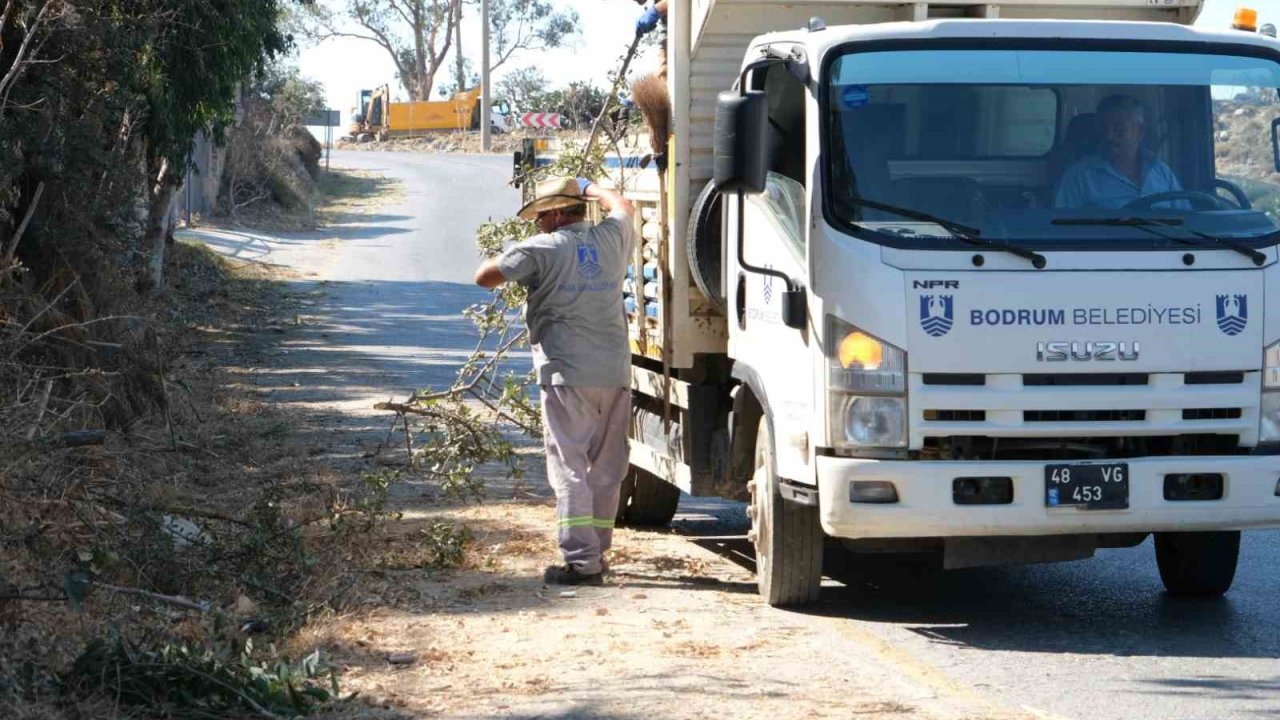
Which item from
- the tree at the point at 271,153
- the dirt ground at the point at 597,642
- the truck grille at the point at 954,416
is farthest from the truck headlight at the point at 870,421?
the tree at the point at 271,153

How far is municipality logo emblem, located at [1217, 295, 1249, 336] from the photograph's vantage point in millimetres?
6863

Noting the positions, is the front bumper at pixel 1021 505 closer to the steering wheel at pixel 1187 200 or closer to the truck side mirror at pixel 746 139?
the steering wheel at pixel 1187 200

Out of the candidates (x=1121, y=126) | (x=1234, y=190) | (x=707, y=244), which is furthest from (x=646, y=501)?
(x=1234, y=190)

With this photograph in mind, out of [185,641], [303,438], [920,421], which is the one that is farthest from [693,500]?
[185,641]

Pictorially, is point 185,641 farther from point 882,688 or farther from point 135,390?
point 135,390

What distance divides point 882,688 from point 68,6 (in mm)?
6823

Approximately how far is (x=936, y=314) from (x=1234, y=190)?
145 centimetres

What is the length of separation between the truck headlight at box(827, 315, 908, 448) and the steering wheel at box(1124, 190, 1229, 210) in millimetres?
1180

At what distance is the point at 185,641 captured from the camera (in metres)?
6.30

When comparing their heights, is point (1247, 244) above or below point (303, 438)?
above

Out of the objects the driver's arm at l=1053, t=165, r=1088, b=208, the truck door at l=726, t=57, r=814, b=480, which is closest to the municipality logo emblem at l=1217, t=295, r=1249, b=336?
the driver's arm at l=1053, t=165, r=1088, b=208

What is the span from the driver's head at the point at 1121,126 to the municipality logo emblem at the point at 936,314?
1.05m

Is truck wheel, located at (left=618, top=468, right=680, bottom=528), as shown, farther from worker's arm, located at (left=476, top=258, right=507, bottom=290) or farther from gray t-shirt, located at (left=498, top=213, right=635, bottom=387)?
worker's arm, located at (left=476, top=258, right=507, bottom=290)

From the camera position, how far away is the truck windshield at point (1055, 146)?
22.9ft
